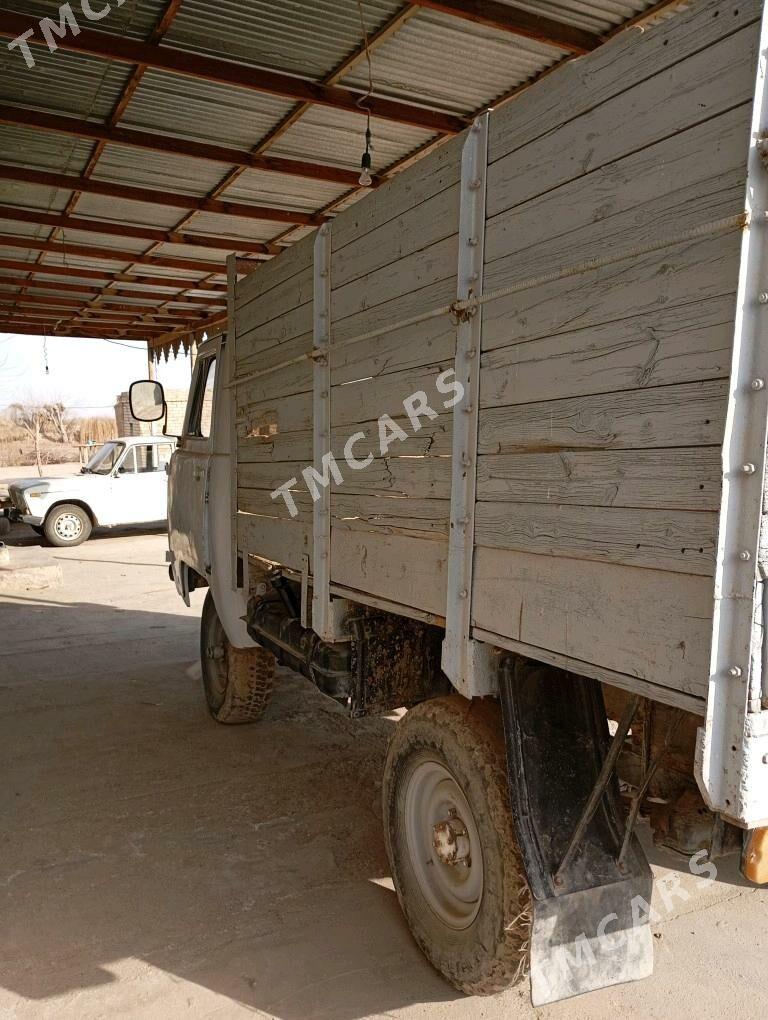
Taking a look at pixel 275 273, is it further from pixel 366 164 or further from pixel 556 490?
pixel 366 164

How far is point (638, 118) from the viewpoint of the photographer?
5.17ft

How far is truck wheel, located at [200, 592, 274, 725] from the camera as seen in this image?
15.3ft

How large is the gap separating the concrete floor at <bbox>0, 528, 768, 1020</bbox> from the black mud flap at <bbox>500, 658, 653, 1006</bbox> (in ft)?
1.50

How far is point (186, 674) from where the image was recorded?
6066mm

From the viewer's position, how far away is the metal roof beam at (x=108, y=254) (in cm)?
871

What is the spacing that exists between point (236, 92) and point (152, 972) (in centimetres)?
526

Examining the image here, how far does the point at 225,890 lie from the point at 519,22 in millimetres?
4703

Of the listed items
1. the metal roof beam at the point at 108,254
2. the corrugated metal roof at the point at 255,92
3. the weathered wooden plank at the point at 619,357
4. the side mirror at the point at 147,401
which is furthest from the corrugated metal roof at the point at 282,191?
the weathered wooden plank at the point at 619,357

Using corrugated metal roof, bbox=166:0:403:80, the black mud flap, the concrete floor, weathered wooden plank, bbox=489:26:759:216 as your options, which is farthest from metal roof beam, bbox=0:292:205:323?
the black mud flap

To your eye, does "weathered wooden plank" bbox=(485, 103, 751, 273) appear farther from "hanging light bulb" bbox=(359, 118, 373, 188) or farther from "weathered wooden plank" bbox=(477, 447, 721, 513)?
"hanging light bulb" bbox=(359, 118, 373, 188)

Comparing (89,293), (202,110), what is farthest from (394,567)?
(89,293)

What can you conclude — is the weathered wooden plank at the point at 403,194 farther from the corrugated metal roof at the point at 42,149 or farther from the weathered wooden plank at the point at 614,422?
the corrugated metal roof at the point at 42,149

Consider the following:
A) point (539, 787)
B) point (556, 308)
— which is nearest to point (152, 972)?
point (539, 787)

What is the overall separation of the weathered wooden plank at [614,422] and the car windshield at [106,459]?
12390 millimetres
